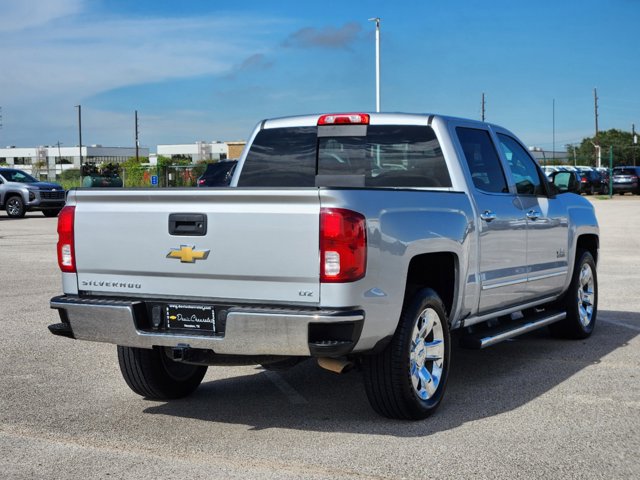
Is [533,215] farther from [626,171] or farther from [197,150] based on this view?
[197,150]

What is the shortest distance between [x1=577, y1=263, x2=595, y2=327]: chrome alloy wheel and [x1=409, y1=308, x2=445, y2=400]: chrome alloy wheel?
3163mm

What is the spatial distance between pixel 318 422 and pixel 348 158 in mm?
2182

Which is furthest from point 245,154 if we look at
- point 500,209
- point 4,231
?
point 4,231

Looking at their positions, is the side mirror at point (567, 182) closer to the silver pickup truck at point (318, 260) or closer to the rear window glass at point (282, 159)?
the silver pickup truck at point (318, 260)

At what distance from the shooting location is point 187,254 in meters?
5.62

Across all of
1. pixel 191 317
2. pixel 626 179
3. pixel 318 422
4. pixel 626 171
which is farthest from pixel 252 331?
pixel 626 171

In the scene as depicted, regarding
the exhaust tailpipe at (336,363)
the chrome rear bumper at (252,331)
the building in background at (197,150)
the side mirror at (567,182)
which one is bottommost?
the exhaust tailpipe at (336,363)

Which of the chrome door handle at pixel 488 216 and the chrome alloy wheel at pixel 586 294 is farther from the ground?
the chrome door handle at pixel 488 216

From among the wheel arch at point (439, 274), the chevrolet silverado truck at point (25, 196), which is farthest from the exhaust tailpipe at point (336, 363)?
the chevrolet silverado truck at point (25, 196)

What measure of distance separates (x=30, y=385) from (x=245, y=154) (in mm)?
2448

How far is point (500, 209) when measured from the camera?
731 cm

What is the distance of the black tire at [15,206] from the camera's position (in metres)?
32.4

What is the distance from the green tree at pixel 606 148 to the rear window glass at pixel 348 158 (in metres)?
65.1

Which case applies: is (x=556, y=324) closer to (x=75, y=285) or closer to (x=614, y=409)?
(x=614, y=409)
